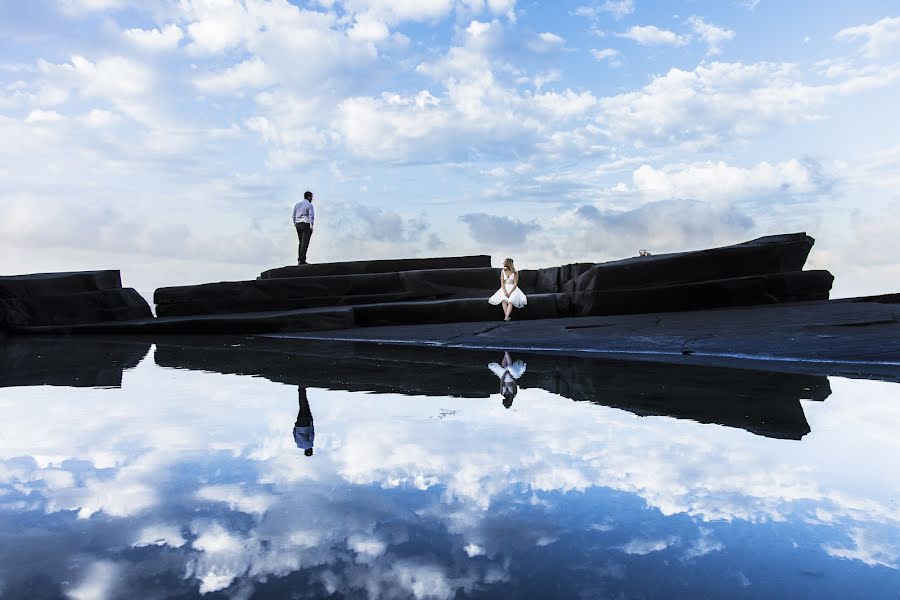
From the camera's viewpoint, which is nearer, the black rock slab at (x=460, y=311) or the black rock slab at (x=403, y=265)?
the black rock slab at (x=460, y=311)

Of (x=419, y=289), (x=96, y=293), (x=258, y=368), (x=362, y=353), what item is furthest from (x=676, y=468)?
(x=96, y=293)

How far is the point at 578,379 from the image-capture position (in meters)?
5.86

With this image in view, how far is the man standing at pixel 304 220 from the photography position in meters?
16.1

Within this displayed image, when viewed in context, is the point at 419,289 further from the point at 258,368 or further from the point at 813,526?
the point at 813,526

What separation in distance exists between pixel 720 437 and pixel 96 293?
48.9 ft

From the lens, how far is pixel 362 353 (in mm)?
8742

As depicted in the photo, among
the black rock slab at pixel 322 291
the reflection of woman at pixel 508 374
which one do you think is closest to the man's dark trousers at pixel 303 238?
the black rock slab at pixel 322 291

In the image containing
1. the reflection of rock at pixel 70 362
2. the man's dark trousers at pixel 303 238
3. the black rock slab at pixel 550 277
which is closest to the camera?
the reflection of rock at pixel 70 362

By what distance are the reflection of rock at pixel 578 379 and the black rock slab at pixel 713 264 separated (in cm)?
445

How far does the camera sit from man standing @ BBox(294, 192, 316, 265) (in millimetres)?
16062

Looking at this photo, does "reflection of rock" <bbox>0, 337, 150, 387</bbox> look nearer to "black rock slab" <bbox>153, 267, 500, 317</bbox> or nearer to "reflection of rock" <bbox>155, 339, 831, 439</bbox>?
"reflection of rock" <bbox>155, 339, 831, 439</bbox>

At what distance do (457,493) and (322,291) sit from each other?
42.9 ft

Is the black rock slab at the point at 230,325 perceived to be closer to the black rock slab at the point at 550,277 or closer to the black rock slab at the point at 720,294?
the black rock slab at the point at 550,277

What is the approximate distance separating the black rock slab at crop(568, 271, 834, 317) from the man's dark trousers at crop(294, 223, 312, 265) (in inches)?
281
